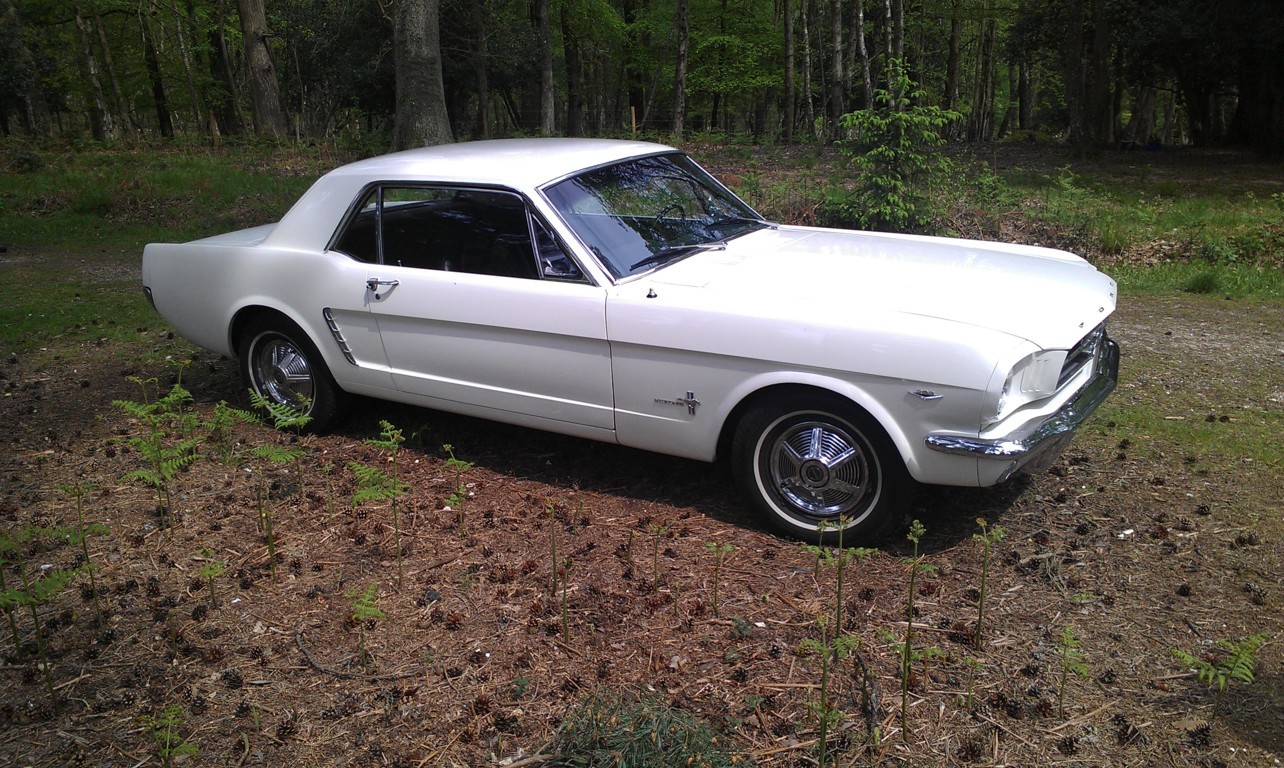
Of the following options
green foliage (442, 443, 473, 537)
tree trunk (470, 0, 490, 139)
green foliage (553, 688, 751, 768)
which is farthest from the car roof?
tree trunk (470, 0, 490, 139)

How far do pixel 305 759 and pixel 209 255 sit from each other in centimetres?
357

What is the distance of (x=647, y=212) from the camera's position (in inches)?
193

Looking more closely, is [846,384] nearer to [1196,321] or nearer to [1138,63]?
[1196,321]

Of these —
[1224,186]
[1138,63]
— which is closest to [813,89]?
[1138,63]

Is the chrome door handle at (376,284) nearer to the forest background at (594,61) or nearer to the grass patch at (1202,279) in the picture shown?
the forest background at (594,61)

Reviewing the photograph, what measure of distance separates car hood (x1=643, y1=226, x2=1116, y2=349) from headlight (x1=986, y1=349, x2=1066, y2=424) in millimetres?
81

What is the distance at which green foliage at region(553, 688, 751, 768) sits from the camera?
2.75 metres

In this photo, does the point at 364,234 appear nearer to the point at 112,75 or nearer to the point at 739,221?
the point at 739,221

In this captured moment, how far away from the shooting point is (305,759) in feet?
9.68

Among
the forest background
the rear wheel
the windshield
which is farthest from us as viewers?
the forest background

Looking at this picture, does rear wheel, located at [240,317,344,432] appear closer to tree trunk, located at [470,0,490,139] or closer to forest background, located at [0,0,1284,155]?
forest background, located at [0,0,1284,155]

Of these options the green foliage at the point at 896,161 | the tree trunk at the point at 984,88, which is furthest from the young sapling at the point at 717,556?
the tree trunk at the point at 984,88

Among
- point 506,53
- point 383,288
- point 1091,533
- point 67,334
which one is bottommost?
point 1091,533

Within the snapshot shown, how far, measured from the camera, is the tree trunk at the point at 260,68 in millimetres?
20625
